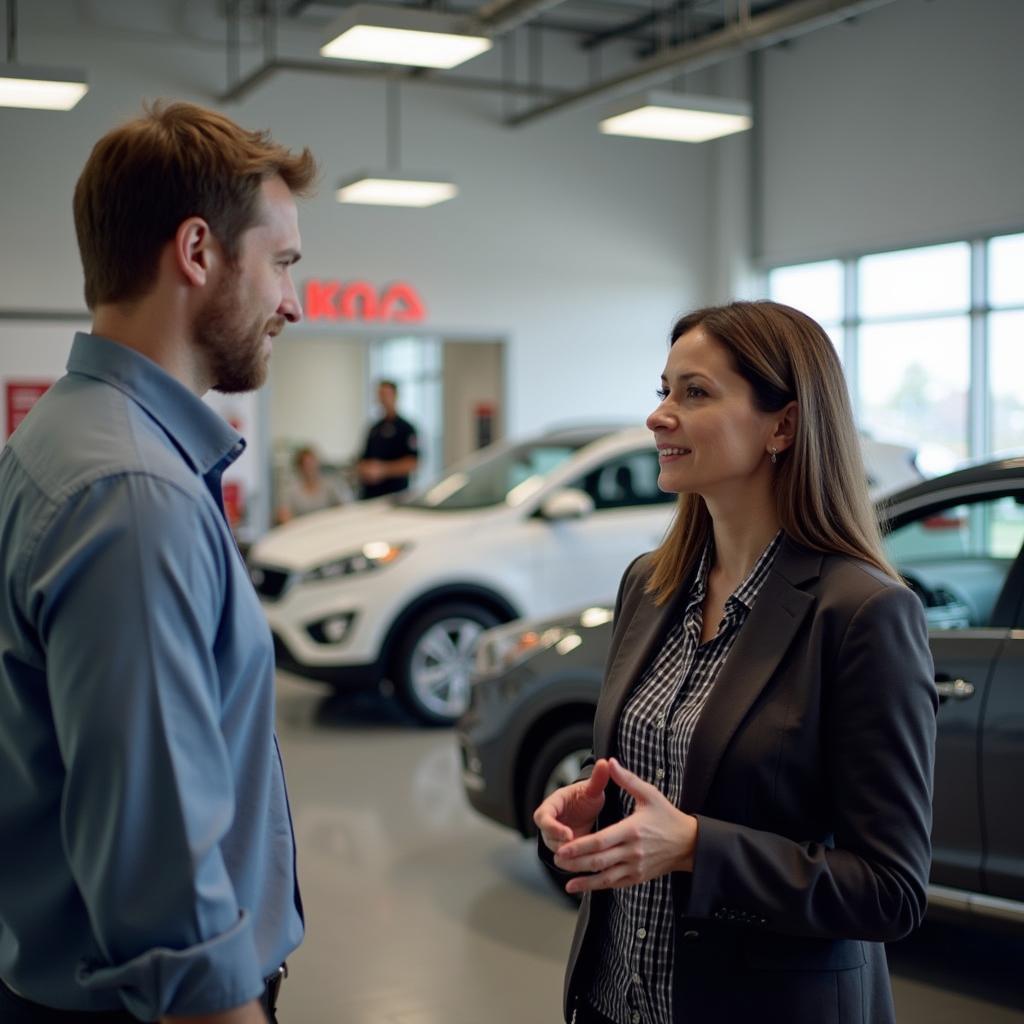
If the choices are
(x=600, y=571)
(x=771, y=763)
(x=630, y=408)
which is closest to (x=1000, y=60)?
(x=630, y=408)

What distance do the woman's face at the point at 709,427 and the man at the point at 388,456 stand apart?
26.0ft

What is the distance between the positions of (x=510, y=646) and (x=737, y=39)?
5687 mm

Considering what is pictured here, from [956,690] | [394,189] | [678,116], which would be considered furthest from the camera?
[394,189]

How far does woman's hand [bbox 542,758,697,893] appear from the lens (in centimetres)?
159

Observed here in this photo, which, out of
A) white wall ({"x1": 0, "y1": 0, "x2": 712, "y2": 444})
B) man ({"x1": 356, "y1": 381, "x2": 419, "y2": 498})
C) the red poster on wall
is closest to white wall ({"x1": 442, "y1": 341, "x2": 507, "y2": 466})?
white wall ({"x1": 0, "y1": 0, "x2": 712, "y2": 444})

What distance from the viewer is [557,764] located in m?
4.46

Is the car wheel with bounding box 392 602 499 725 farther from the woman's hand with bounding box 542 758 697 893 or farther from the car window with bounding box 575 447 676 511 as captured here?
the woman's hand with bounding box 542 758 697 893

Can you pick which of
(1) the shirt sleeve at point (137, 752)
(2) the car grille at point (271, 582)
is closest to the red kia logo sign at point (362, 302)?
(2) the car grille at point (271, 582)

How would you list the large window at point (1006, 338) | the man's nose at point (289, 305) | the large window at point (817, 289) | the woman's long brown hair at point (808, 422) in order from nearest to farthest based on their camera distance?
1. the man's nose at point (289, 305)
2. the woman's long brown hair at point (808, 422)
3. the large window at point (1006, 338)
4. the large window at point (817, 289)

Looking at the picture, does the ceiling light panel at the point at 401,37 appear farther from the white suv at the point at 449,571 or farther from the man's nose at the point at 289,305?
the man's nose at the point at 289,305

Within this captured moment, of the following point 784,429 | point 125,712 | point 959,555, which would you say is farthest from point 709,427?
point 959,555

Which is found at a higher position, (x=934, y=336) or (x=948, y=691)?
(x=934, y=336)

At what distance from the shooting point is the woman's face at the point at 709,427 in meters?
1.97

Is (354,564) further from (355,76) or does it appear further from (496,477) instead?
(355,76)
